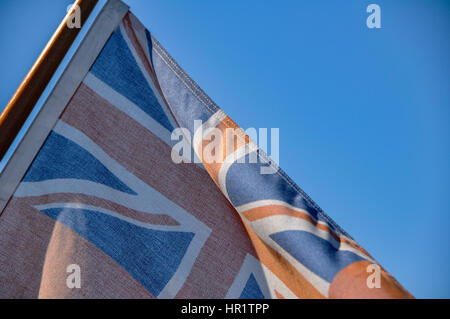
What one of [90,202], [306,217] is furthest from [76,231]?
[306,217]

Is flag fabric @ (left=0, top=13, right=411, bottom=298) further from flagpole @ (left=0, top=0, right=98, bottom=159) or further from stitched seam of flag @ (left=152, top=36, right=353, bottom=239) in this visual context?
flagpole @ (left=0, top=0, right=98, bottom=159)

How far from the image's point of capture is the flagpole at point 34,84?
1039mm

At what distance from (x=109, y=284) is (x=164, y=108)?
0.76m

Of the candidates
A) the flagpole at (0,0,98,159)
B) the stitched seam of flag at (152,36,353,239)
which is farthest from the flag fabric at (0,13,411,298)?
the flagpole at (0,0,98,159)

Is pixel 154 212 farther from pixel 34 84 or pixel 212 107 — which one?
pixel 34 84

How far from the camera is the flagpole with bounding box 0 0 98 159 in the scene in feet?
3.41

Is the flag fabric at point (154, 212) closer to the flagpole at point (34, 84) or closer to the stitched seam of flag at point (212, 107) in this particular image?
the stitched seam of flag at point (212, 107)

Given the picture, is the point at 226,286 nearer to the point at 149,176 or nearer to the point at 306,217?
the point at 306,217

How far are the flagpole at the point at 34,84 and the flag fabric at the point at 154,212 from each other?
19 cm

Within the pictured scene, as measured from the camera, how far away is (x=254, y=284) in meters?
1.26

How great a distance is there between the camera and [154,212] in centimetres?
131

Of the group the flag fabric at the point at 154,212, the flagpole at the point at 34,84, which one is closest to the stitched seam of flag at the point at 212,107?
the flag fabric at the point at 154,212

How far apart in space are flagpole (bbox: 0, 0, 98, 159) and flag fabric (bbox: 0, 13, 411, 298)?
187 mm
